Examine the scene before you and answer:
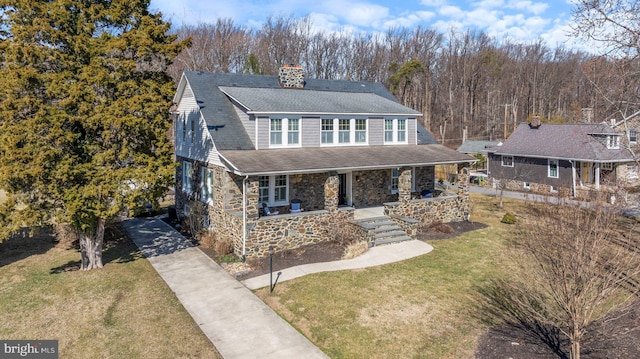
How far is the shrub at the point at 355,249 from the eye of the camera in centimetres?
1437

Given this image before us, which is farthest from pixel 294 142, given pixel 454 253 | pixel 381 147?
pixel 454 253

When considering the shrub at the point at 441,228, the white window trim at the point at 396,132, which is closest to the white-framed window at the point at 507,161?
the white window trim at the point at 396,132

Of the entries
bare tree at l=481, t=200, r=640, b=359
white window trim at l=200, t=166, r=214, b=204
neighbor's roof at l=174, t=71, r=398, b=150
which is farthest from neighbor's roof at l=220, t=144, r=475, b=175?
bare tree at l=481, t=200, r=640, b=359

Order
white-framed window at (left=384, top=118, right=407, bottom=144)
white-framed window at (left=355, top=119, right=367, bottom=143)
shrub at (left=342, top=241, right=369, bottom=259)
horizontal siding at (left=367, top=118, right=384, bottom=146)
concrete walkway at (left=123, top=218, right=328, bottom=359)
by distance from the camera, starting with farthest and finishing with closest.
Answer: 1. white-framed window at (left=384, top=118, right=407, bottom=144)
2. horizontal siding at (left=367, top=118, right=384, bottom=146)
3. white-framed window at (left=355, top=119, right=367, bottom=143)
4. shrub at (left=342, top=241, right=369, bottom=259)
5. concrete walkway at (left=123, top=218, right=328, bottom=359)

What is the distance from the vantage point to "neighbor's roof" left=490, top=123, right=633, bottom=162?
88.4ft

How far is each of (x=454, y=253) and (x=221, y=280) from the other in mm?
8804

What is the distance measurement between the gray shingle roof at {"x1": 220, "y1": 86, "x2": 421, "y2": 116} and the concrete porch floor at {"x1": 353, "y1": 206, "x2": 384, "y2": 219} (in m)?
4.77

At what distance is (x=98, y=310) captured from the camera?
10.4 m

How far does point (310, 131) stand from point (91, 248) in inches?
394

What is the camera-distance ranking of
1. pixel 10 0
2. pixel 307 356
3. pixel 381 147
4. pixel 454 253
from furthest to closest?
pixel 381 147 → pixel 454 253 → pixel 10 0 → pixel 307 356

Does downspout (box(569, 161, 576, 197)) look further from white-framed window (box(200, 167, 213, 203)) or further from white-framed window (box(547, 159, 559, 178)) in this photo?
white-framed window (box(200, 167, 213, 203))

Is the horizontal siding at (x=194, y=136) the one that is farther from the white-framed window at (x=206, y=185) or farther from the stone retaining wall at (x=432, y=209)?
the stone retaining wall at (x=432, y=209)

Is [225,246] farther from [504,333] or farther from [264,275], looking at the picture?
[504,333]

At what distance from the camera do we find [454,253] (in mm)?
15023
